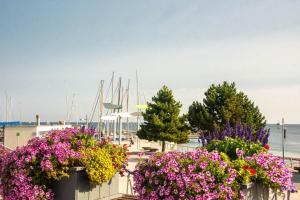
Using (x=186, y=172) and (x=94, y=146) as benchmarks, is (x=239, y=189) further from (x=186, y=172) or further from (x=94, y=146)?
(x=94, y=146)

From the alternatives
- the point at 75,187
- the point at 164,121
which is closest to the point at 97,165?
the point at 75,187

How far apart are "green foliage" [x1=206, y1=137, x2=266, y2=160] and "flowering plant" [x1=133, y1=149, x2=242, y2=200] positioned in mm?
792

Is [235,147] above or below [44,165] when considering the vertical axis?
above

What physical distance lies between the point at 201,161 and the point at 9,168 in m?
3.78

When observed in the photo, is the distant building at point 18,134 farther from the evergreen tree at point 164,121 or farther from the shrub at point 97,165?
the shrub at point 97,165

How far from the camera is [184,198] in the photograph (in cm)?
489

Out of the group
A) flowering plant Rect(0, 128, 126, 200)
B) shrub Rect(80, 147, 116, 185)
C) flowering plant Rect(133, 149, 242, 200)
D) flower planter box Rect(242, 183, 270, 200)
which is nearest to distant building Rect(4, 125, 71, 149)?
flowering plant Rect(0, 128, 126, 200)

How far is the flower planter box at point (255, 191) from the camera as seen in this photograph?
504cm

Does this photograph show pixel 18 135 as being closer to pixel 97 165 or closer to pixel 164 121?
pixel 164 121

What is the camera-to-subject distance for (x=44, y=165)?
638 cm

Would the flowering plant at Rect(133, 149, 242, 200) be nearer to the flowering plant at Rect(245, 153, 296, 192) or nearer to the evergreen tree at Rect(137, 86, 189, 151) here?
the flowering plant at Rect(245, 153, 296, 192)

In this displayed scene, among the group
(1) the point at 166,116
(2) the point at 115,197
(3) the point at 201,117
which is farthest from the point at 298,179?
(3) the point at 201,117

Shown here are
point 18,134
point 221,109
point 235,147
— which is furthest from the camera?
point 221,109

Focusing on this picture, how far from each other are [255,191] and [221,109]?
31195 mm
